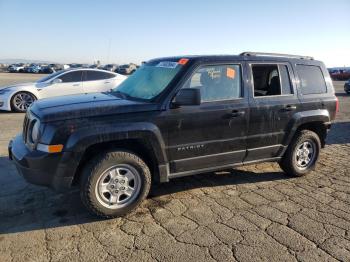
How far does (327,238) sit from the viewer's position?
3.60m

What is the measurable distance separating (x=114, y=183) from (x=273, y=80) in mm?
2828

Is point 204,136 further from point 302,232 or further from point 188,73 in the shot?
point 302,232

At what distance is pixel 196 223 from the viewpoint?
12.7 feet

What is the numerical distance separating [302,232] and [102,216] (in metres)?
2.23

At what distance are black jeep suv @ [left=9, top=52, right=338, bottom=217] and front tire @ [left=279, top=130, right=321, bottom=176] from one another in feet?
0.06

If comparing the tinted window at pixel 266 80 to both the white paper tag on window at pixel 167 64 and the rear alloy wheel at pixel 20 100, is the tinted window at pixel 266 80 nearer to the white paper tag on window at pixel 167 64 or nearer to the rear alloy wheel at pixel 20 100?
the white paper tag on window at pixel 167 64

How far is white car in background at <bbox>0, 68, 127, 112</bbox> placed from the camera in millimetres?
11047

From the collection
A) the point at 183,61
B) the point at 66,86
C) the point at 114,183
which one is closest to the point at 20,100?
the point at 66,86

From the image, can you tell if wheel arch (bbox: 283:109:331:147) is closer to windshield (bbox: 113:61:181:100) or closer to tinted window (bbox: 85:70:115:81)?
windshield (bbox: 113:61:181:100)

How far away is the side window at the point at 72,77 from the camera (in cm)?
1138

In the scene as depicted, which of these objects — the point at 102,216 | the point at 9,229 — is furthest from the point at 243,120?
the point at 9,229

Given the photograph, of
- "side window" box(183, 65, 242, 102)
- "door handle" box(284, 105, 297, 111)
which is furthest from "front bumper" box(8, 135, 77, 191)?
"door handle" box(284, 105, 297, 111)

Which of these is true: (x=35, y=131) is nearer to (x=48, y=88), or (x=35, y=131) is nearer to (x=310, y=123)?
(x=310, y=123)

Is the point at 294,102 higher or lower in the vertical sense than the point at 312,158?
higher
